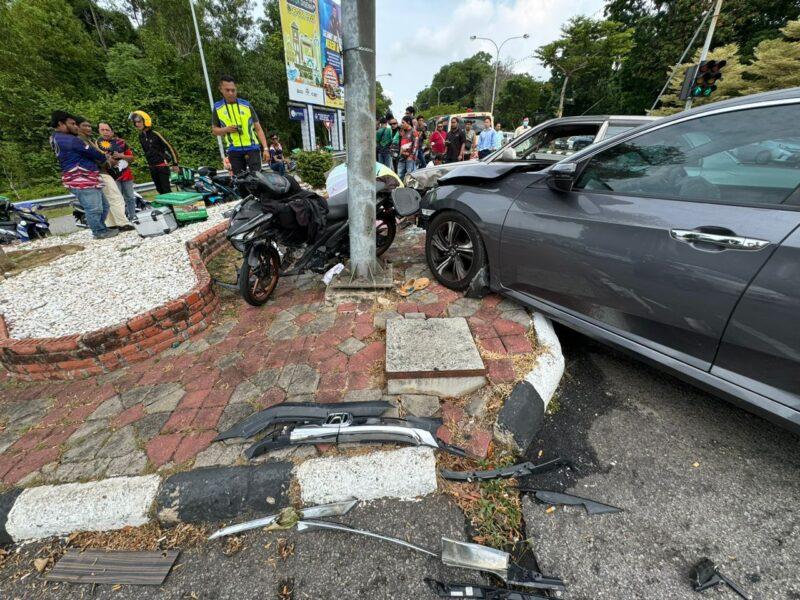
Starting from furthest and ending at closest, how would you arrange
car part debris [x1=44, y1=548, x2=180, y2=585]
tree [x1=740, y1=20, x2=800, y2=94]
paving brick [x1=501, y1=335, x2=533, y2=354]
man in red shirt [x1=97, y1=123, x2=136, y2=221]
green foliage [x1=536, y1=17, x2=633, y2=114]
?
green foliage [x1=536, y1=17, x2=633, y2=114] → tree [x1=740, y1=20, x2=800, y2=94] → man in red shirt [x1=97, y1=123, x2=136, y2=221] → paving brick [x1=501, y1=335, x2=533, y2=354] → car part debris [x1=44, y1=548, x2=180, y2=585]

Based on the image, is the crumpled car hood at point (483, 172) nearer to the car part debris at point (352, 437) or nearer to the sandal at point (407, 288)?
the sandal at point (407, 288)

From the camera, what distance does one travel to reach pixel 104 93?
664 inches

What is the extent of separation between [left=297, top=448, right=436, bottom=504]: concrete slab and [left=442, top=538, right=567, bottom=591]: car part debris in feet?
0.94

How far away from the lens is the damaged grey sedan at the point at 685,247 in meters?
1.47

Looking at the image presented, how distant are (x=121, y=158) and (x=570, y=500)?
24.1 ft

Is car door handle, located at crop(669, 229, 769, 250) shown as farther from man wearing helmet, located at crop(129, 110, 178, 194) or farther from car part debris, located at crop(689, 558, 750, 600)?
man wearing helmet, located at crop(129, 110, 178, 194)

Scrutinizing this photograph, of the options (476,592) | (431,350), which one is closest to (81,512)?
(476,592)

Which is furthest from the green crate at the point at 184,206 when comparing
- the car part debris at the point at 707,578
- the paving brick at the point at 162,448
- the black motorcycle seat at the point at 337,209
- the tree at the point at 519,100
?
the tree at the point at 519,100

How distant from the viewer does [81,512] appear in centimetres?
162

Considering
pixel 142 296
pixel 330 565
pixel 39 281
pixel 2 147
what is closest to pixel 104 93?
pixel 2 147

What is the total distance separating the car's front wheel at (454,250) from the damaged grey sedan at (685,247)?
34cm

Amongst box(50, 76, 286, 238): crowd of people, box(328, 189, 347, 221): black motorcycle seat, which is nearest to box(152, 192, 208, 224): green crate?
box(50, 76, 286, 238): crowd of people

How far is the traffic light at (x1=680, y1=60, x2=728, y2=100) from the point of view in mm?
9539

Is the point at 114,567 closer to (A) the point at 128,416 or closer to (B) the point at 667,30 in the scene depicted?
(A) the point at 128,416
